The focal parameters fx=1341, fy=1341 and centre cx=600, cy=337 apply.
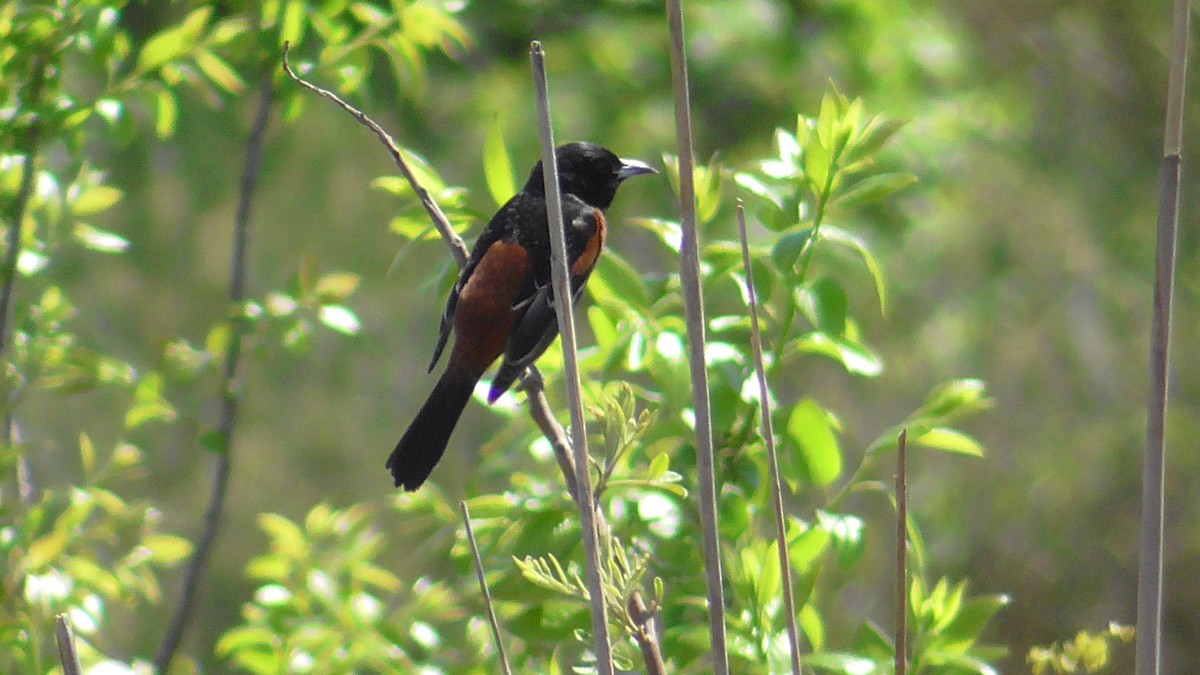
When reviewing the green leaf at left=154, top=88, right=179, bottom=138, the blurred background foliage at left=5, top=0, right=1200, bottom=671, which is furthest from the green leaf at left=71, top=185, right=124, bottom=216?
the blurred background foliage at left=5, top=0, right=1200, bottom=671

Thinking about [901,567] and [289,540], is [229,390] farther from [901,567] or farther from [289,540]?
[901,567]

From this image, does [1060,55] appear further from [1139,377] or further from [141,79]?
[141,79]

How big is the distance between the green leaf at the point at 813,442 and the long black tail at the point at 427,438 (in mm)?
653

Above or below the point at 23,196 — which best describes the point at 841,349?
below

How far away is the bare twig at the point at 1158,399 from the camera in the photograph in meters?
1.17

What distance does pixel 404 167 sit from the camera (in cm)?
167

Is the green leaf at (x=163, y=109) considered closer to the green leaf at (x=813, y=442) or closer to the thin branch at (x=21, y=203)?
the thin branch at (x=21, y=203)

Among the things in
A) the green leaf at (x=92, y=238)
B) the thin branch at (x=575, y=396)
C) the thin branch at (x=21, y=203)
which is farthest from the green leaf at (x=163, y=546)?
the thin branch at (x=575, y=396)

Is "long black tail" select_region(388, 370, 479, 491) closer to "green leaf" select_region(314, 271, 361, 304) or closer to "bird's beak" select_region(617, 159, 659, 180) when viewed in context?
"green leaf" select_region(314, 271, 361, 304)

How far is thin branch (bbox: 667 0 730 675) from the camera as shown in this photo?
120 cm

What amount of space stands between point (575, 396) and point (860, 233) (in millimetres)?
4648

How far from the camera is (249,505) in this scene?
24.3 feet

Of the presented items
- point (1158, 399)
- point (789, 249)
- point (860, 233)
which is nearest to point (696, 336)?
point (1158, 399)

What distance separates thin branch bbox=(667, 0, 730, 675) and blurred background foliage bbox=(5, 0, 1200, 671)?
4.39 m
